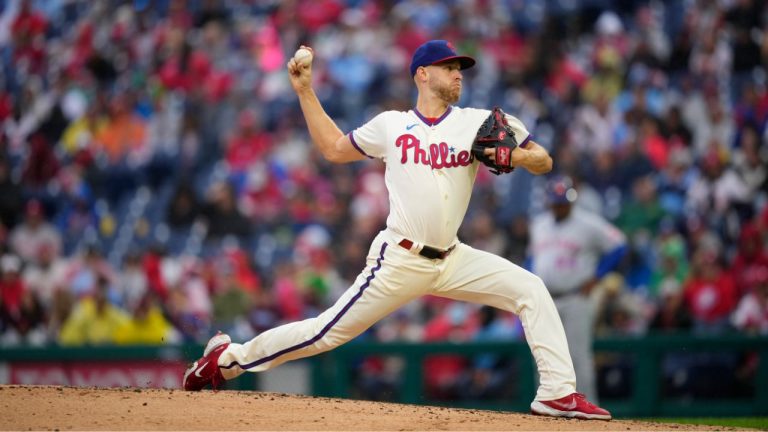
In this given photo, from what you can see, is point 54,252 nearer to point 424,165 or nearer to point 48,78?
point 48,78

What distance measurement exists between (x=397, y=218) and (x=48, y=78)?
10279 mm

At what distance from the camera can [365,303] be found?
6.33 metres

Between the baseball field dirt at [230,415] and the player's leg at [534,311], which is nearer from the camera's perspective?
the baseball field dirt at [230,415]

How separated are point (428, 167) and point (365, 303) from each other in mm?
768

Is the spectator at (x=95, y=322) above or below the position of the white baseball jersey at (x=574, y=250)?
below

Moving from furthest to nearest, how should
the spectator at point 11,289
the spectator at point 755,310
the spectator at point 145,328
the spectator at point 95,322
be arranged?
the spectator at point 11,289 < the spectator at point 95,322 < the spectator at point 145,328 < the spectator at point 755,310

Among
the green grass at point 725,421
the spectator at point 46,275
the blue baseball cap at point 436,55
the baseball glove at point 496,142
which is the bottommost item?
the green grass at point 725,421

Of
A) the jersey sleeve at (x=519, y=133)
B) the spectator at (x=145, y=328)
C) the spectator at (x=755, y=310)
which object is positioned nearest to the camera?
the jersey sleeve at (x=519, y=133)

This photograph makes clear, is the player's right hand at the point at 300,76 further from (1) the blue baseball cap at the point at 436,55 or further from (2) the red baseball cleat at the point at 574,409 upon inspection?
(2) the red baseball cleat at the point at 574,409

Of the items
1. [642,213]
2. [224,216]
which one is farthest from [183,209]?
[642,213]

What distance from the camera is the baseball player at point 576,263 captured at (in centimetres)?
919

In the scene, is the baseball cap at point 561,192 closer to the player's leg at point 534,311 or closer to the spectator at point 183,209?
the player's leg at point 534,311

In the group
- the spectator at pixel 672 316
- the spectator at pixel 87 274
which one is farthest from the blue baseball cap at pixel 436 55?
the spectator at pixel 87 274

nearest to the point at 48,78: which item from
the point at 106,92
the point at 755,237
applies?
the point at 106,92
